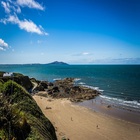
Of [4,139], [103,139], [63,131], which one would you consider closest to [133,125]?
[103,139]

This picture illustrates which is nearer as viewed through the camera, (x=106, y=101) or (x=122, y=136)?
(x=122, y=136)

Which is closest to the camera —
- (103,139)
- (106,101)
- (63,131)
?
(103,139)

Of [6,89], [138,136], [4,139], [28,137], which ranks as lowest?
[138,136]

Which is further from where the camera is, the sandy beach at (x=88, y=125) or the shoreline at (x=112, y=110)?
the shoreline at (x=112, y=110)

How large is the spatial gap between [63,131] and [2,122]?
55.9 ft

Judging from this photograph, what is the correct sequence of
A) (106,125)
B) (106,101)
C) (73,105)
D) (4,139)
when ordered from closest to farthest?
(4,139) → (106,125) → (73,105) → (106,101)

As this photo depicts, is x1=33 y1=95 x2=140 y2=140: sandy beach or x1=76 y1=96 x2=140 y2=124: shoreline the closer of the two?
x1=33 y1=95 x2=140 y2=140: sandy beach

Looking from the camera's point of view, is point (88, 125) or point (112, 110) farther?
point (112, 110)

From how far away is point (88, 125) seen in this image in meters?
26.8

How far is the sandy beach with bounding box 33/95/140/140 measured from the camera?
75.0 feet

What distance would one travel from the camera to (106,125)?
2698 centimetres

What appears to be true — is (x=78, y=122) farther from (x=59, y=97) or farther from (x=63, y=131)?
(x=59, y=97)

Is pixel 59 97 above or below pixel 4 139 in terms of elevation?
below

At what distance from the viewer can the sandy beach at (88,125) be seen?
22859 millimetres
